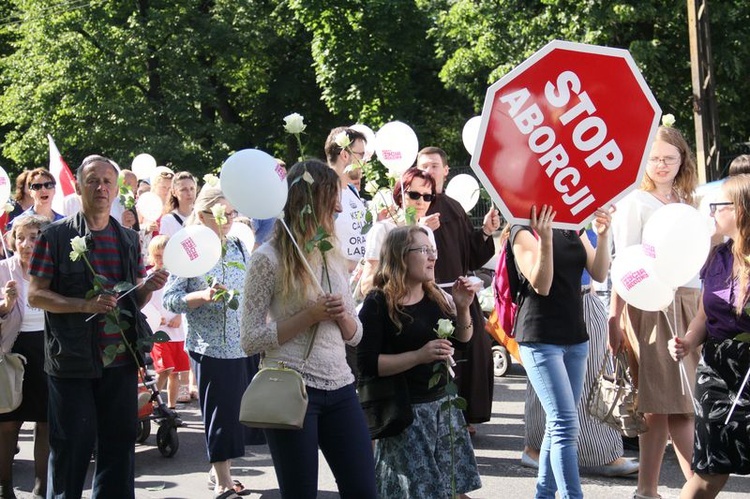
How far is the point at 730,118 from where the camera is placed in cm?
2281

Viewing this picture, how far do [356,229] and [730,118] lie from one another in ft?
58.2

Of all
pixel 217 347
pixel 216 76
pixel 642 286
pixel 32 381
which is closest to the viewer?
pixel 642 286

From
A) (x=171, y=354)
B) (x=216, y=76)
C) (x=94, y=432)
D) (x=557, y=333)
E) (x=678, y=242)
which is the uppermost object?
(x=216, y=76)

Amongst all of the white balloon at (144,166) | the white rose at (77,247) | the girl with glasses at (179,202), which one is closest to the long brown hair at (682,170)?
the white rose at (77,247)

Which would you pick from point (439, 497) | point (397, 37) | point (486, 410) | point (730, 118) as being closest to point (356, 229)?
point (486, 410)

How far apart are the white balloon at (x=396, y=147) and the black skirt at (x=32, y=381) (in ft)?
9.26

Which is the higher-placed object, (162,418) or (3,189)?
(3,189)

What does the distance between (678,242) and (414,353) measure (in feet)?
4.63

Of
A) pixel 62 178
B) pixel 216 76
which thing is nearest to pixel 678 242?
pixel 62 178

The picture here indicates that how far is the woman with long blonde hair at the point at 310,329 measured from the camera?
4.32 metres

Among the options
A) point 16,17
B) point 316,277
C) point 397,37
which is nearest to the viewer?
point 316,277

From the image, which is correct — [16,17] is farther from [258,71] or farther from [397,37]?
[397,37]

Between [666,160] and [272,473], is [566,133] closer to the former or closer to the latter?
[666,160]

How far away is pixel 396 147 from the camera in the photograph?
26.3 ft
